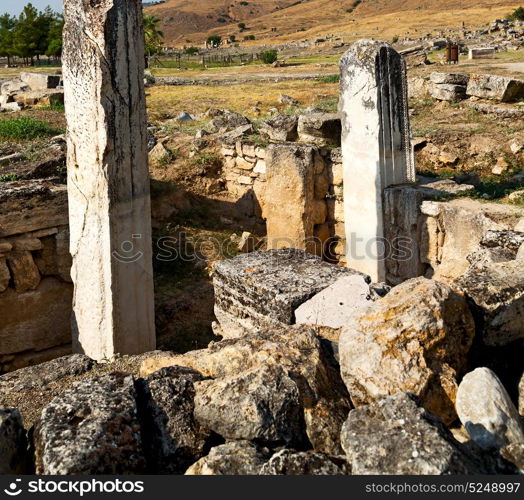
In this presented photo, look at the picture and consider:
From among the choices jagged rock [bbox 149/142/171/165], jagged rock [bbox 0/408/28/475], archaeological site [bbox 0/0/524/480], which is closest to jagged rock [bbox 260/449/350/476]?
archaeological site [bbox 0/0/524/480]

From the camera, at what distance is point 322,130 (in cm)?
1060

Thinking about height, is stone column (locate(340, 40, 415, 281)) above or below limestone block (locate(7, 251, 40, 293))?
above

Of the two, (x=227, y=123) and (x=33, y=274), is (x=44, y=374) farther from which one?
(x=227, y=123)

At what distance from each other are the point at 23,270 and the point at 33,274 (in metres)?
0.12

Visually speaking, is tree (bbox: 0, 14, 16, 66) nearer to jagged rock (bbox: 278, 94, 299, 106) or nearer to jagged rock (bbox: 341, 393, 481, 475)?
jagged rock (bbox: 278, 94, 299, 106)

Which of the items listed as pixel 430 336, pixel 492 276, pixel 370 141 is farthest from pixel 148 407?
pixel 370 141

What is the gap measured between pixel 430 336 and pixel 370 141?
15.7 ft

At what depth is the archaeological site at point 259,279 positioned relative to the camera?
314 cm

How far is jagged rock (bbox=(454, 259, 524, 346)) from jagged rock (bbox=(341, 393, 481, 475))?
42.4 inches

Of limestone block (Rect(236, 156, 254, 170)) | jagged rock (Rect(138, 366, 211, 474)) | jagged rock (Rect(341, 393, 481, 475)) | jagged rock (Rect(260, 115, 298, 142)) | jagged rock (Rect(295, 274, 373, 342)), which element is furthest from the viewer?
jagged rock (Rect(260, 115, 298, 142))

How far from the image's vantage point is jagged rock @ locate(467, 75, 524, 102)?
13795 mm

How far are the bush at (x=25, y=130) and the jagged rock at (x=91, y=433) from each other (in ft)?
27.7

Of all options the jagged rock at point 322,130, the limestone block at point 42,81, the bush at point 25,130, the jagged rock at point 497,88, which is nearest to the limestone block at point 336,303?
the jagged rock at point 322,130

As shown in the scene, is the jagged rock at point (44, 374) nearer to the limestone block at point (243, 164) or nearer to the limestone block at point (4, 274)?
the limestone block at point (4, 274)
